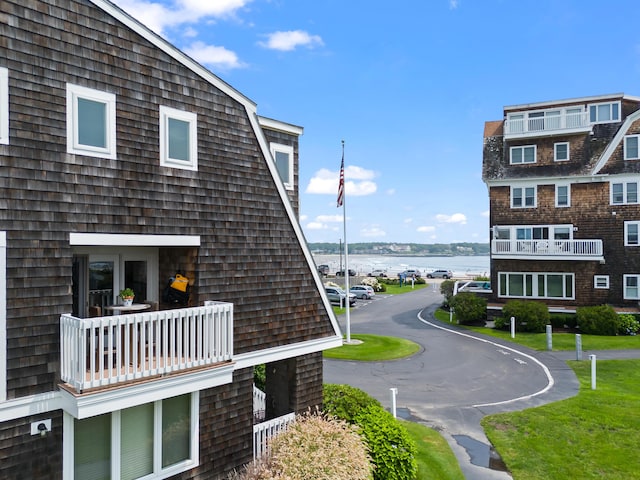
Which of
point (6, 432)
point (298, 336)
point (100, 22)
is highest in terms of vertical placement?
point (100, 22)

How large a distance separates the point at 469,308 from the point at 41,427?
2794cm

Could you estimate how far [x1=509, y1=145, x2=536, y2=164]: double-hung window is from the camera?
31938 millimetres

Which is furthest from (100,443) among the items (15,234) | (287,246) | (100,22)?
(100,22)

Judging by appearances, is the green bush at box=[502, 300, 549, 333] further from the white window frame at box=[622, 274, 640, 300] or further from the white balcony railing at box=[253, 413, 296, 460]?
the white balcony railing at box=[253, 413, 296, 460]

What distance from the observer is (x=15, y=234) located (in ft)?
22.8

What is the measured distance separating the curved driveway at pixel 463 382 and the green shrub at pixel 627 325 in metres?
7.71

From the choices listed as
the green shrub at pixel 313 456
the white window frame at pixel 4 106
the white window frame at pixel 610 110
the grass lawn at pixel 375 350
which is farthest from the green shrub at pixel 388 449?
the white window frame at pixel 610 110

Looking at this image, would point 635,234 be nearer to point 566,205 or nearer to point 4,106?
point 566,205

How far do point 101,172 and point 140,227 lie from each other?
118 cm

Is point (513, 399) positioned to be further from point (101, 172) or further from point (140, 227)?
point (101, 172)

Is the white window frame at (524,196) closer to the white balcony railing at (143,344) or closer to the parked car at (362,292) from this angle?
the parked car at (362,292)

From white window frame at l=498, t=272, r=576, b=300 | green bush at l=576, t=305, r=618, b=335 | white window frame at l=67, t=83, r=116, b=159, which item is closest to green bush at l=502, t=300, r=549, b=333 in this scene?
green bush at l=576, t=305, r=618, b=335

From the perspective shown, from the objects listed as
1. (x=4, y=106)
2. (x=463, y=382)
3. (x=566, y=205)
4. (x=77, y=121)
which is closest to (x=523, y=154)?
(x=566, y=205)

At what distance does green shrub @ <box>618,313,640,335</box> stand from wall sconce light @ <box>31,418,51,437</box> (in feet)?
97.7
